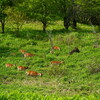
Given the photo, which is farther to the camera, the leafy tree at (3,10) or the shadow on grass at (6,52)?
the leafy tree at (3,10)

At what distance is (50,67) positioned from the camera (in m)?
12.4

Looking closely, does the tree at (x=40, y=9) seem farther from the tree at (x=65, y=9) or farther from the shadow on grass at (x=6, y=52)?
the shadow on grass at (x=6, y=52)

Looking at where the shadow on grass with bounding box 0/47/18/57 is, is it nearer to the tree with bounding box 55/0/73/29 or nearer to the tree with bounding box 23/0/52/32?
the tree with bounding box 23/0/52/32

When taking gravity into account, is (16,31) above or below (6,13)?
below

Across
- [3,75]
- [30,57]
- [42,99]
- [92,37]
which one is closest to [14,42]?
[30,57]

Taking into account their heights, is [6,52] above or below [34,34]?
above

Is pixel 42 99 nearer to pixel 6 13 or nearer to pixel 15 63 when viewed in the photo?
pixel 15 63

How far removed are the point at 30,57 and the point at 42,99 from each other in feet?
32.4

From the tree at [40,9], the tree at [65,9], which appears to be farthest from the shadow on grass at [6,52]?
the tree at [65,9]

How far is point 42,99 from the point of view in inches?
176

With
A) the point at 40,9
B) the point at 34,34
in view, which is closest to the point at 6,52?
the point at 34,34

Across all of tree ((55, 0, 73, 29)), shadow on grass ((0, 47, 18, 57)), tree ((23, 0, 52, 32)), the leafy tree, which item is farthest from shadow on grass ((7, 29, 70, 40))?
shadow on grass ((0, 47, 18, 57))

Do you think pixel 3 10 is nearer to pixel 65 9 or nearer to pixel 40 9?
pixel 40 9

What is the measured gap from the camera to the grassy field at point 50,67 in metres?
9.11
